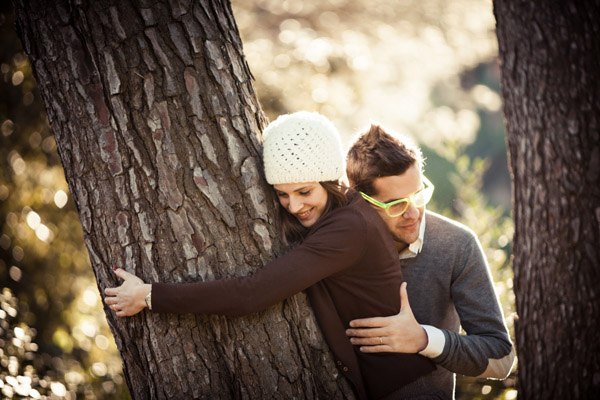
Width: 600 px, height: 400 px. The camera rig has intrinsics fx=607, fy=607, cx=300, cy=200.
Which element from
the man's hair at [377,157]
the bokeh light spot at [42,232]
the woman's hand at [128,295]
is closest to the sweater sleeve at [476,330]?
the man's hair at [377,157]

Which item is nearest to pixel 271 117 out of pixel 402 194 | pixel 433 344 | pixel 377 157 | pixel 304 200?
pixel 377 157

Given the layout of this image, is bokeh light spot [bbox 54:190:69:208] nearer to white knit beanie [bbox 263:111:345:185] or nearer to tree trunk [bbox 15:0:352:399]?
tree trunk [bbox 15:0:352:399]

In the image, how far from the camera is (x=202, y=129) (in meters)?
2.74

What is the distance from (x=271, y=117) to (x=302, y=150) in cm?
475

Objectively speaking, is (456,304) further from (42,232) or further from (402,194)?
(42,232)

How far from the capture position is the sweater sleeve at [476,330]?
3.17 metres

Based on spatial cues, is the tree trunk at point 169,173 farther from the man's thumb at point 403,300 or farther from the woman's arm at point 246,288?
the man's thumb at point 403,300

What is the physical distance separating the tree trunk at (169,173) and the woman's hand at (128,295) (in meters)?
0.06

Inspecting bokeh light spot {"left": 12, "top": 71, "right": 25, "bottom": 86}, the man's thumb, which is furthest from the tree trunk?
bokeh light spot {"left": 12, "top": 71, "right": 25, "bottom": 86}

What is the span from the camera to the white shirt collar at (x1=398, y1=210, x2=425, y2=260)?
3514 mm

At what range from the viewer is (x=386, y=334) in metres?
2.96

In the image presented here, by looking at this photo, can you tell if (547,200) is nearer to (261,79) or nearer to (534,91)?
(534,91)

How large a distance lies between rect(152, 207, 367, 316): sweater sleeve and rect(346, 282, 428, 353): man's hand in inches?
13.1

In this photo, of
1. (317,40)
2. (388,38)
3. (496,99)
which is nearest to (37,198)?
(317,40)
